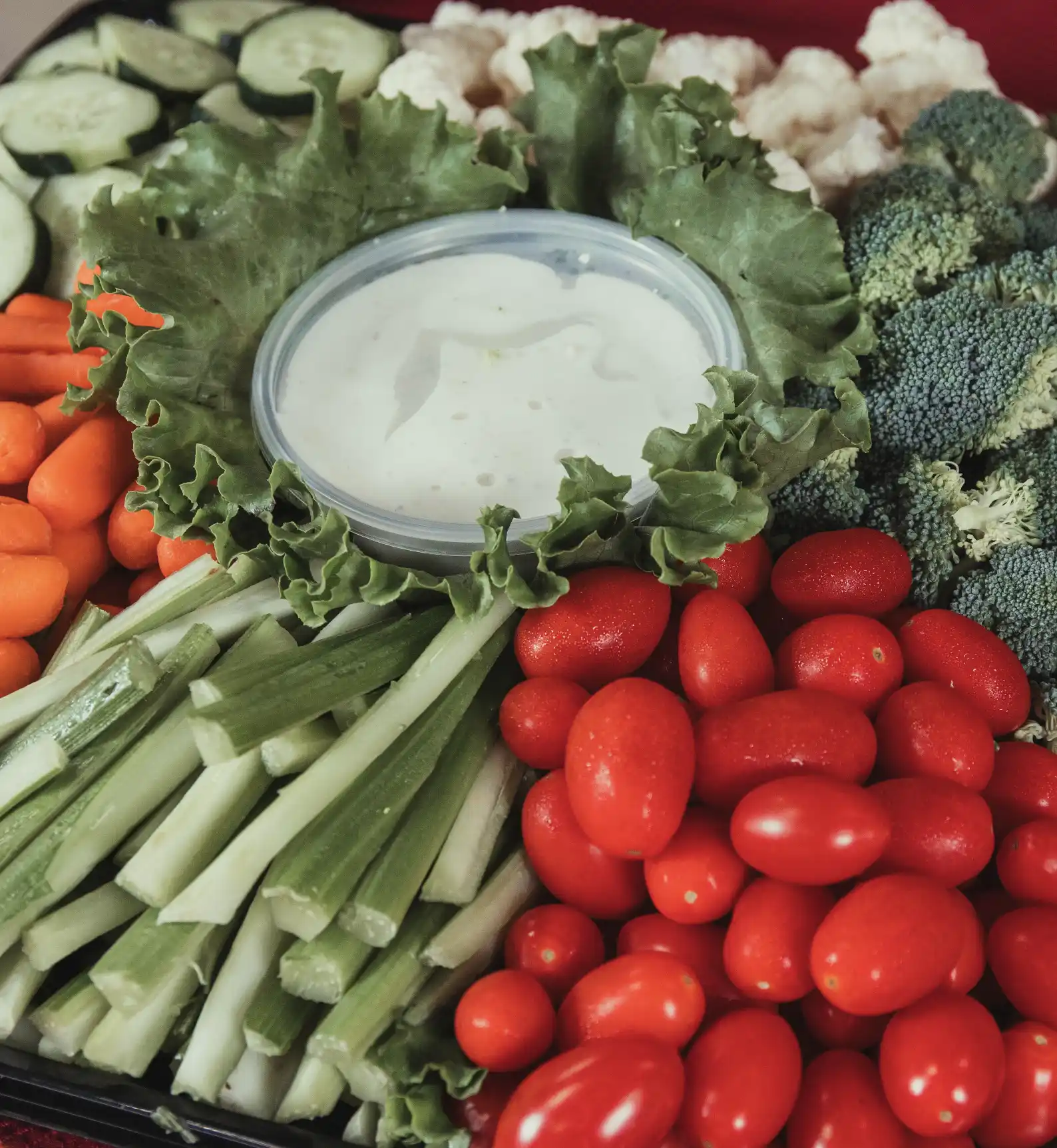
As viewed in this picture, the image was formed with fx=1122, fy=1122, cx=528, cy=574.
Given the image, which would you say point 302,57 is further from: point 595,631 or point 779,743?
point 779,743

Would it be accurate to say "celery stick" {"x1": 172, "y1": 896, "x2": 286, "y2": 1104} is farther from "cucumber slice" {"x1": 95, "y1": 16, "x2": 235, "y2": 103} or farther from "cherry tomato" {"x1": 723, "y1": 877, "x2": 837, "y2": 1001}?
"cucumber slice" {"x1": 95, "y1": 16, "x2": 235, "y2": 103}

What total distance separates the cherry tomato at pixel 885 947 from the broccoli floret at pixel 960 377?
796mm

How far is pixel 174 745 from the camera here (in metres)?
1.31

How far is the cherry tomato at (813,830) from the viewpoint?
1.09 m

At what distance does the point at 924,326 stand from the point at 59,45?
6.26 ft

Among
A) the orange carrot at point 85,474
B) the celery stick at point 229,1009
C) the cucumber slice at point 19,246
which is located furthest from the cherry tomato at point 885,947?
the cucumber slice at point 19,246

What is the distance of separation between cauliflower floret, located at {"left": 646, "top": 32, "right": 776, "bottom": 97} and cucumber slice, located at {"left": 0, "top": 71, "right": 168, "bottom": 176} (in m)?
0.98

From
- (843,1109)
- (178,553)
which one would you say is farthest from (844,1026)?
(178,553)

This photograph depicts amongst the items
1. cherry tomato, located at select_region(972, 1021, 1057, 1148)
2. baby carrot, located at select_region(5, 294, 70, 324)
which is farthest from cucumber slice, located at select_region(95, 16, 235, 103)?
cherry tomato, located at select_region(972, 1021, 1057, 1148)

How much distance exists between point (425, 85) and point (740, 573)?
3.68 feet

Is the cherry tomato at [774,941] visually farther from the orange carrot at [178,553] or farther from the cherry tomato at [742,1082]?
the orange carrot at [178,553]

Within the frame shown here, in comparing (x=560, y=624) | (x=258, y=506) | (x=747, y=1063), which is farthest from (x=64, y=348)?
(x=747, y=1063)

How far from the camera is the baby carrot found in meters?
1.99

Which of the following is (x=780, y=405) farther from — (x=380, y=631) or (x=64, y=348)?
(x=64, y=348)
